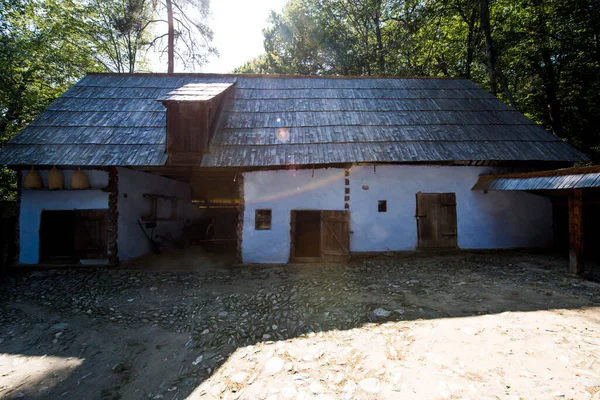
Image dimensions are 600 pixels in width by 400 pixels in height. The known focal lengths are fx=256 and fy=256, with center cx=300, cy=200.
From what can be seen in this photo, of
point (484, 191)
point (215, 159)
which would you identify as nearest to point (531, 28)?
point (484, 191)

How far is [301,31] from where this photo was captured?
68.2ft

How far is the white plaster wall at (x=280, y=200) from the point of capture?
25.1ft

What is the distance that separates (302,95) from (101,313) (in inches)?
372

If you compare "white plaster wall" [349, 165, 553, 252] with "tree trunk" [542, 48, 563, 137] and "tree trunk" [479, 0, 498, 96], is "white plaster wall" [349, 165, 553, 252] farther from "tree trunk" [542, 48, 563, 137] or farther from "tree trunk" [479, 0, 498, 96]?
"tree trunk" [542, 48, 563, 137]

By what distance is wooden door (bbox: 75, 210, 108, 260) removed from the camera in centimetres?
764

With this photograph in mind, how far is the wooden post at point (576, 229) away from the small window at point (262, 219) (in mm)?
7460

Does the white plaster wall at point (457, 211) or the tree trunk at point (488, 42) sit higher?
the tree trunk at point (488, 42)

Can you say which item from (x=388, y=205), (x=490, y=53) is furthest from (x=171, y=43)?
(x=490, y=53)

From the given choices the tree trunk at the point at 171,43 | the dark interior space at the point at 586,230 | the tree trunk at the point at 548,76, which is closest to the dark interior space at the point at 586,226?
the dark interior space at the point at 586,230

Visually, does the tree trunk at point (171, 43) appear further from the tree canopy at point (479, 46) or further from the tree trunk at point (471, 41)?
the tree trunk at point (471, 41)

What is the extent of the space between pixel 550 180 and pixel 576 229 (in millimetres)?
1303

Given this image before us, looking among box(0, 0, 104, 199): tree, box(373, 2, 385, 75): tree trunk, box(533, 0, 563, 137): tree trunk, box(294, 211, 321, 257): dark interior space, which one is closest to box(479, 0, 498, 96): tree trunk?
box(533, 0, 563, 137): tree trunk

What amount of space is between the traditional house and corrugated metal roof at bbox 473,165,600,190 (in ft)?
2.85

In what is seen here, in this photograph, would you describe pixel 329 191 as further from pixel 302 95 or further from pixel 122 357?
pixel 122 357
